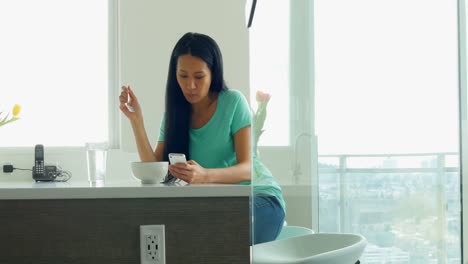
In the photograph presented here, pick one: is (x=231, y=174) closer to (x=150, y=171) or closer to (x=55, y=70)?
(x=150, y=171)

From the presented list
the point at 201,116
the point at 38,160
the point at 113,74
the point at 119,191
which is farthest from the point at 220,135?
the point at 113,74

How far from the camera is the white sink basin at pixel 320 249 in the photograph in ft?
5.03

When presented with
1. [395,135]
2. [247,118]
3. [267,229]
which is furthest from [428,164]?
[247,118]

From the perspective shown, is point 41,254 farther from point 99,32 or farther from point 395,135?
point 99,32

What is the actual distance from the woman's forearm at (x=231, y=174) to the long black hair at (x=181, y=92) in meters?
0.27

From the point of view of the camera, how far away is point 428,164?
5.20 ft

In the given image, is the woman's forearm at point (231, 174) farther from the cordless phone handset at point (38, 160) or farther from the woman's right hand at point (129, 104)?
the cordless phone handset at point (38, 160)

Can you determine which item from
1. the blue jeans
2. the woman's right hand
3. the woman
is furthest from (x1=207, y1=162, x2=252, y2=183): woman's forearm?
the woman's right hand

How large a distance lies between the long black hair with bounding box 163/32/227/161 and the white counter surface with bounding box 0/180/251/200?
1.59 feet

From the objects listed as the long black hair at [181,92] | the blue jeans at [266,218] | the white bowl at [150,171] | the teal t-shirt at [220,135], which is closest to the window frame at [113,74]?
the long black hair at [181,92]

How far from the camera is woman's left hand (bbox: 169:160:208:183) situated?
174cm

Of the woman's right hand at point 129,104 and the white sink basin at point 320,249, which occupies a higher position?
the woman's right hand at point 129,104

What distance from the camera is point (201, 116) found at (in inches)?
85.8

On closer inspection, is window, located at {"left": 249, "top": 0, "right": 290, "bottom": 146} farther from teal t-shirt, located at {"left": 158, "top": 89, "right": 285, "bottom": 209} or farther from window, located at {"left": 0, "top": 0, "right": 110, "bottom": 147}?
window, located at {"left": 0, "top": 0, "right": 110, "bottom": 147}
